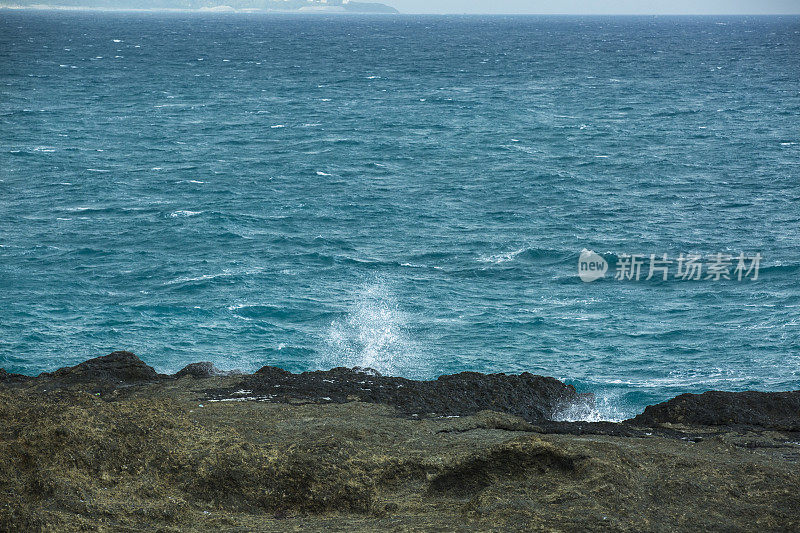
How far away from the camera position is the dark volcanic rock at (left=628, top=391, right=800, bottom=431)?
16.4 m

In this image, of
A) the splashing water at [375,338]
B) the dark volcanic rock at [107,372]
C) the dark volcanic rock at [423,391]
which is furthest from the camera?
the splashing water at [375,338]

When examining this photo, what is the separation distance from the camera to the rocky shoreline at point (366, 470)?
11.1 metres

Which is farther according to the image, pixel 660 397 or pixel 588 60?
pixel 588 60

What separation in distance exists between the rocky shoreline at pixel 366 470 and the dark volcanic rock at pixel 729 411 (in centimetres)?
35

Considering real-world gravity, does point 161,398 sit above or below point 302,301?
above

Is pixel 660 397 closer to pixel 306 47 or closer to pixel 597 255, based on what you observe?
pixel 597 255

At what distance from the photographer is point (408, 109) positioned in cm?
9000

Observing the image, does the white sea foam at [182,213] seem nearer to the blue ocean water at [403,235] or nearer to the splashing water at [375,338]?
the blue ocean water at [403,235]

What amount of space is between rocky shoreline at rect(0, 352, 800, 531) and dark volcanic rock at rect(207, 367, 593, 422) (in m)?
0.91

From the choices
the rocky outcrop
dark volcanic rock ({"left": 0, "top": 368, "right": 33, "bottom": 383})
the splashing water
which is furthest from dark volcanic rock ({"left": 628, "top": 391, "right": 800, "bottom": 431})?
dark volcanic rock ({"left": 0, "top": 368, "right": 33, "bottom": 383})

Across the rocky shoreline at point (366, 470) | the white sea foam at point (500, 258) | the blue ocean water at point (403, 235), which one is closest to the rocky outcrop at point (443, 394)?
the rocky shoreline at point (366, 470)

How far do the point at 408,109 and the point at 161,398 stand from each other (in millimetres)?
77102

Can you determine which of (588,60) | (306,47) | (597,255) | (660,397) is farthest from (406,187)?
(306,47)

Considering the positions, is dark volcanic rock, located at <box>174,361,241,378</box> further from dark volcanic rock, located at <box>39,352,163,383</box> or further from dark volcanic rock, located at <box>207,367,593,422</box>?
dark volcanic rock, located at <box>207,367,593,422</box>
